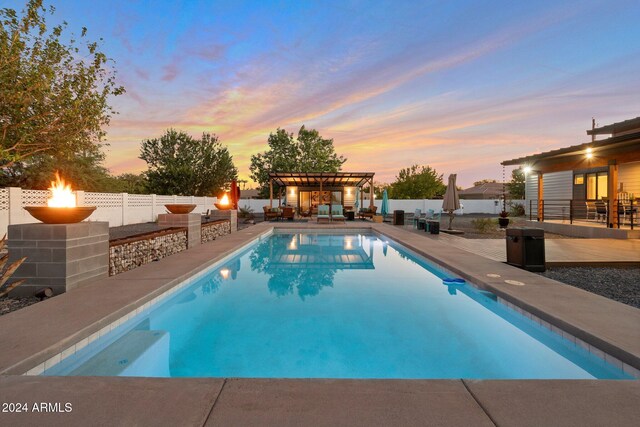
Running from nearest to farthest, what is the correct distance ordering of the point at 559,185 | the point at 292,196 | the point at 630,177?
the point at 630,177 < the point at 559,185 < the point at 292,196

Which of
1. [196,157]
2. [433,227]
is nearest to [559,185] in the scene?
[433,227]

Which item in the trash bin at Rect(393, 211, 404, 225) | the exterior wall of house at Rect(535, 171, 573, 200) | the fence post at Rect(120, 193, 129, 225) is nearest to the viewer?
the fence post at Rect(120, 193, 129, 225)

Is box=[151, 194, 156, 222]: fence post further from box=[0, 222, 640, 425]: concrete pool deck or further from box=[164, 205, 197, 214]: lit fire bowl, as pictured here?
box=[0, 222, 640, 425]: concrete pool deck

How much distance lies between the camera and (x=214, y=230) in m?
11.4

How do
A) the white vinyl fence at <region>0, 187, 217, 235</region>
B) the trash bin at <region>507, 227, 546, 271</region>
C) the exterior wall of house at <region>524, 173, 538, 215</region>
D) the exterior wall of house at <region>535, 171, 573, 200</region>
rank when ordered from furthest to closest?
1. the exterior wall of house at <region>524, 173, 538, 215</region>
2. the exterior wall of house at <region>535, 171, 573, 200</region>
3. the white vinyl fence at <region>0, 187, 217, 235</region>
4. the trash bin at <region>507, 227, 546, 271</region>

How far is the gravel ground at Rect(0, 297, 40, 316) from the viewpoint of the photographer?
396 cm

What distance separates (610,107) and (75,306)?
28.8 metres

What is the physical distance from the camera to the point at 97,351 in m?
3.14

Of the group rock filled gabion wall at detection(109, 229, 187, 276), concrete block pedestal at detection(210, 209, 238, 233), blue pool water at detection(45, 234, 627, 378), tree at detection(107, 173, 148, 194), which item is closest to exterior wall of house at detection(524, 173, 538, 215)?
blue pool water at detection(45, 234, 627, 378)

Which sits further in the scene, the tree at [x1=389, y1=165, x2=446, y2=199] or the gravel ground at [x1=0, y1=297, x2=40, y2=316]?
the tree at [x1=389, y1=165, x2=446, y2=199]

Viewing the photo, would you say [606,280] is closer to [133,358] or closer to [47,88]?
[133,358]

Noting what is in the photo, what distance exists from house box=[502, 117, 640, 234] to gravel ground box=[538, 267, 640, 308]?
6117 mm

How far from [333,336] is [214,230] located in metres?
8.45

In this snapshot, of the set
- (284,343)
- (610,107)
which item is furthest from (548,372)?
(610,107)
